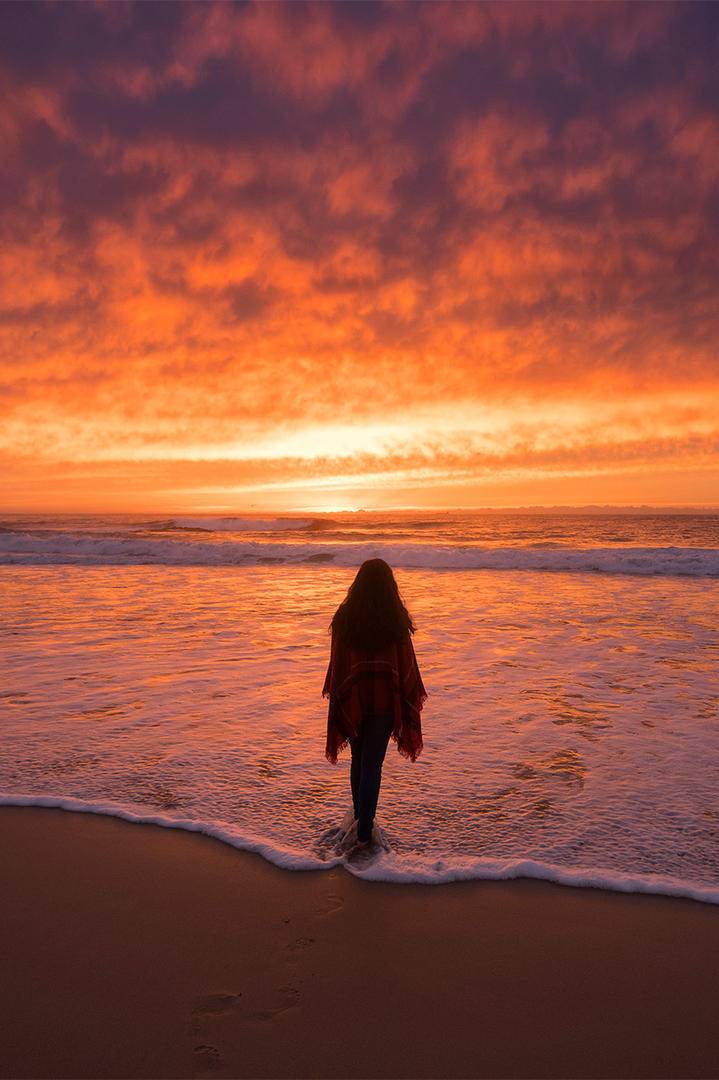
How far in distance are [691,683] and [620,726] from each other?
7.37 ft

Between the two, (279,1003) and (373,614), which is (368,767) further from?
(279,1003)

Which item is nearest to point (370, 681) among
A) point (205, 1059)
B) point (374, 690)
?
point (374, 690)

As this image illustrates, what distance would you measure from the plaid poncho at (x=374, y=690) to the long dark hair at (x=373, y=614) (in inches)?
2.5

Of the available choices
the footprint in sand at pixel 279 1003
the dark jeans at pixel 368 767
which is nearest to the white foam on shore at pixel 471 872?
the dark jeans at pixel 368 767

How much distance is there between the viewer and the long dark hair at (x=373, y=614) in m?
3.98

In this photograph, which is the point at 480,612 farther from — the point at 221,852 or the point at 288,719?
the point at 221,852

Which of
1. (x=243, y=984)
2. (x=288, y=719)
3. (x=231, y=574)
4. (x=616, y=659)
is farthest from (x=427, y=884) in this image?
(x=231, y=574)

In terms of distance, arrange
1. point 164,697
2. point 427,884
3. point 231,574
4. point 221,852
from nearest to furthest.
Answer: point 427,884, point 221,852, point 164,697, point 231,574

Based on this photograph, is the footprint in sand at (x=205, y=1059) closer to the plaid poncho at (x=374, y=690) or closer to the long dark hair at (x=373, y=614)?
the plaid poncho at (x=374, y=690)

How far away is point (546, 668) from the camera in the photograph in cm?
890

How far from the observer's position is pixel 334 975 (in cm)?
289

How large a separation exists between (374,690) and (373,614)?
50 centimetres

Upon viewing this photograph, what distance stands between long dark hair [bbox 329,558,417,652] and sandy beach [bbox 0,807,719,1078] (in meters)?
1.38

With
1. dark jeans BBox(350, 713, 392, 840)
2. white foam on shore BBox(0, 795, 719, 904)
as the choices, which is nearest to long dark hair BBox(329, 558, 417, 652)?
dark jeans BBox(350, 713, 392, 840)
